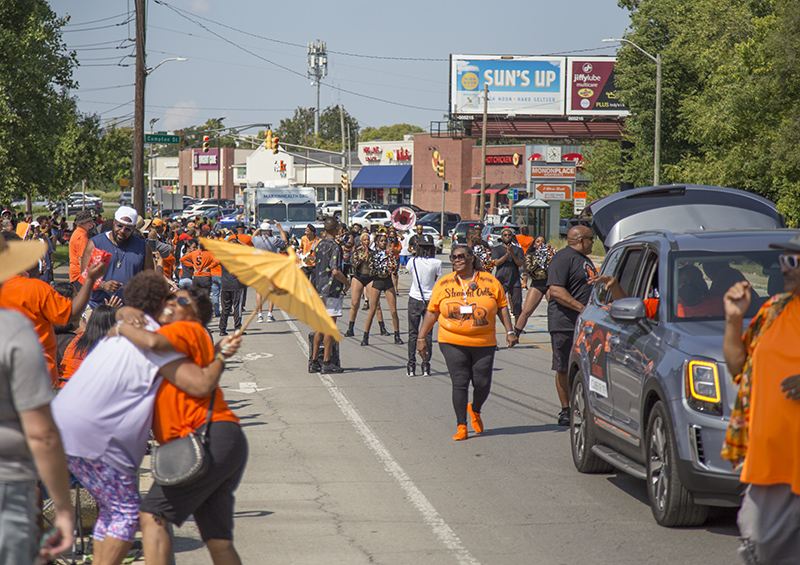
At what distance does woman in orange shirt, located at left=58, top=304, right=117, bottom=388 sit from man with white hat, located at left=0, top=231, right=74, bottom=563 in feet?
12.4

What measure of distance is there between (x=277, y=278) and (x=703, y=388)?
2.86 meters

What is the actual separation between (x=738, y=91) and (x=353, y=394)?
24462mm

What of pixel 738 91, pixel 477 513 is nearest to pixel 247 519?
pixel 477 513

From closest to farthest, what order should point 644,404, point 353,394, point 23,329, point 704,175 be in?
1. point 23,329
2. point 644,404
3. point 353,394
4. point 704,175

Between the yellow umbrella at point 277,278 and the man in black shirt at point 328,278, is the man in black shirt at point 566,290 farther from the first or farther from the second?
the yellow umbrella at point 277,278

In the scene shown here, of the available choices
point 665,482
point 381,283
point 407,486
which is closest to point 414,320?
point 381,283

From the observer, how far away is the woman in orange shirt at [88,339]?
7195 millimetres

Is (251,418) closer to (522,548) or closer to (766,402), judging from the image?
(522,548)

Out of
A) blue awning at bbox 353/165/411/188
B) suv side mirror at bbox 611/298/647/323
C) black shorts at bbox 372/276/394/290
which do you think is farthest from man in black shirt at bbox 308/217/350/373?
blue awning at bbox 353/165/411/188

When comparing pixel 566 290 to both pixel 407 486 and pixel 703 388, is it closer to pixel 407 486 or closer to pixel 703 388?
pixel 407 486

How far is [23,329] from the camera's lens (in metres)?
3.30

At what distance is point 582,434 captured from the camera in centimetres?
825

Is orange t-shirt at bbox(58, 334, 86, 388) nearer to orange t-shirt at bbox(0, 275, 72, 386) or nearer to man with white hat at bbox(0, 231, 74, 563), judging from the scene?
orange t-shirt at bbox(0, 275, 72, 386)

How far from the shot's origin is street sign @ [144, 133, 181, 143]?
31.1m
